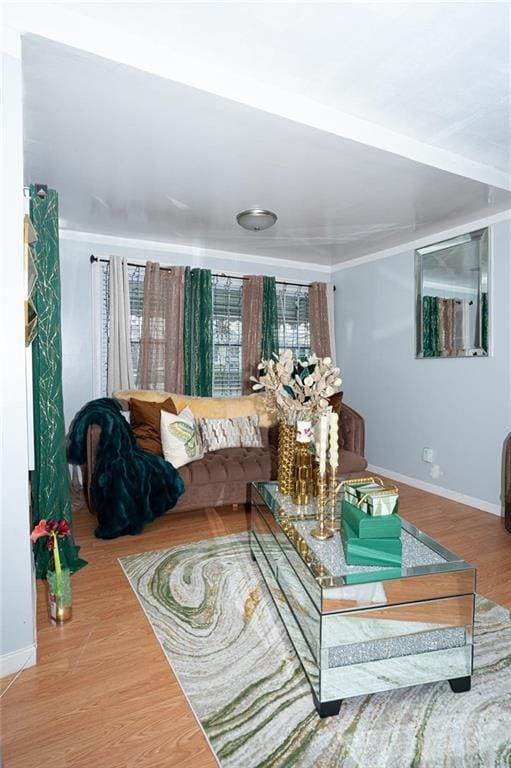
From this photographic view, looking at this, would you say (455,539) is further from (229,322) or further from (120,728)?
(229,322)

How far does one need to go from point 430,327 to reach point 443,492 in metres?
1.51

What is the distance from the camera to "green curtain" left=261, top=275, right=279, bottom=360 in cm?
460

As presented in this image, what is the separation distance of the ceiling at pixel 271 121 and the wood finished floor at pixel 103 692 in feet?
7.91

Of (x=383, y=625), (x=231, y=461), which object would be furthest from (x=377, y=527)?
(x=231, y=461)

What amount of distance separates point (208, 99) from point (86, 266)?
241 centimetres

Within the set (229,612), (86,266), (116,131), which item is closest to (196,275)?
(86,266)

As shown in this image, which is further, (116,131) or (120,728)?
(116,131)

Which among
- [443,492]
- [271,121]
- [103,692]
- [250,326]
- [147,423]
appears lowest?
[103,692]

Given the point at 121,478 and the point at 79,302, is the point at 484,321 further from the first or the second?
the point at 79,302

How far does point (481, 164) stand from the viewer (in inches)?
106

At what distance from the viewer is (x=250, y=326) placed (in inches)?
179

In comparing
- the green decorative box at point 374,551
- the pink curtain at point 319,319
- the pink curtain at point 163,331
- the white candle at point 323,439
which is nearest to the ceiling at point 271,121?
the pink curtain at point 163,331

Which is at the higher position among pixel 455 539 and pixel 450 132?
pixel 450 132

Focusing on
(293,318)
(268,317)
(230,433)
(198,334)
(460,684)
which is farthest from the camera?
(293,318)
